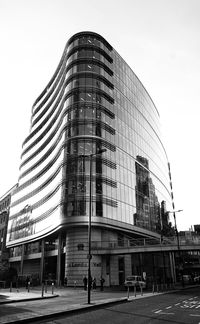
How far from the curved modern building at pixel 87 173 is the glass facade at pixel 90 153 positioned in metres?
0.19

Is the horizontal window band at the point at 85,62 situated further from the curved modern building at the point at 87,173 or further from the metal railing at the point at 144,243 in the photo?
the metal railing at the point at 144,243

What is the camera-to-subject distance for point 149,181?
7119cm

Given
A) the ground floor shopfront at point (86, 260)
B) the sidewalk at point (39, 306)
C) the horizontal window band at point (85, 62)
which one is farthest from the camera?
the horizontal window band at point (85, 62)

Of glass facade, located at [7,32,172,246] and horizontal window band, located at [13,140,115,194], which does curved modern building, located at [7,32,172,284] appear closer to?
glass facade, located at [7,32,172,246]

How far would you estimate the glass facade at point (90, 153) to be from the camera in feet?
165

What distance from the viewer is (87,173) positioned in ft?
162

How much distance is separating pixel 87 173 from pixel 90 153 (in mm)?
3962

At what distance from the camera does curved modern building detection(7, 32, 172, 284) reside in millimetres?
48188

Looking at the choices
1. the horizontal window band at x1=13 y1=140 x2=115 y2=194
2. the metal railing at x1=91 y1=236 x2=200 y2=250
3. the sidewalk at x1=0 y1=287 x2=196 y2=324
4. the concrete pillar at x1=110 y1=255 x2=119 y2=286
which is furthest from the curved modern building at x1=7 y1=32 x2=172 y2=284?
the sidewalk at x1=0 y1=287 x2=196 y2=324

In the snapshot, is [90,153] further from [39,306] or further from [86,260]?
[39,306]

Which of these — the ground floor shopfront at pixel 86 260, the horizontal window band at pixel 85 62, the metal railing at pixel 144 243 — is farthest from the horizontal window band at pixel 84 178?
the horizontal window band at pixel 85 62

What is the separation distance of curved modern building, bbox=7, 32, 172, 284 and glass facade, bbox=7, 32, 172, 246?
0.62 feet

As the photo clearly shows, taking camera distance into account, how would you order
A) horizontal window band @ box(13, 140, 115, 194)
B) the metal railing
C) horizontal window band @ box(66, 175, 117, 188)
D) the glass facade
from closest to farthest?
the metal railing < horizontal window band @ box(66, 175, 117, 188) < the glass facade < horizontal window band @ box(13, 140, 115, 194)

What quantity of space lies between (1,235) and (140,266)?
179ft
